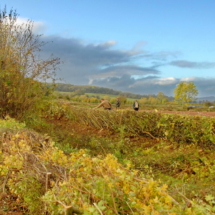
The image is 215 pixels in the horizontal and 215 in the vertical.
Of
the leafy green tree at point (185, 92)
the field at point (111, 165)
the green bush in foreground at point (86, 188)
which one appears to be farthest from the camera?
the leafy green tree at point (185, 92)

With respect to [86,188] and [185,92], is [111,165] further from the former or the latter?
[185,92]

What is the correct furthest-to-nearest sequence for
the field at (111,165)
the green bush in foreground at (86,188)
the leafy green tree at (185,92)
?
the leafy green tree at (185,92), the field at (111,165), the green bush in foreground at (86,188)

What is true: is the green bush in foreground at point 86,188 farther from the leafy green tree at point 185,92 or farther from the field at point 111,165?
the leafy green tree at point 185,92

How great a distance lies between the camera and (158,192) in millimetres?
2697

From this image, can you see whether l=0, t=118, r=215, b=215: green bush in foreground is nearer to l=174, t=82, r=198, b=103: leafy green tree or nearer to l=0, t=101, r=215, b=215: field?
l=0, t=101, r=215, b=215: field

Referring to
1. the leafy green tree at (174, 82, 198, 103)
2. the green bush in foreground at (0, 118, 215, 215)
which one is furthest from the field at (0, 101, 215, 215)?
the leafy green tree at (174, 82, 198, 103)

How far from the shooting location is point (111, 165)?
3299 millimetres

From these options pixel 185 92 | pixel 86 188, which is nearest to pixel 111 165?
pixel 86 188

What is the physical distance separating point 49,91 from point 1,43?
3004 mm

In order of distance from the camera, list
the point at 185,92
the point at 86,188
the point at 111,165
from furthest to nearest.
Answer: the point at 185,92 < the point at 111,165 < the point at 86,188

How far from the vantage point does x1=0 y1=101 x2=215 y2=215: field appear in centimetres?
268

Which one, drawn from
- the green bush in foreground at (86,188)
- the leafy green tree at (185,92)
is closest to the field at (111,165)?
the green bush in foreground at (86,188)

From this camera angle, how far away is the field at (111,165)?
2682mm

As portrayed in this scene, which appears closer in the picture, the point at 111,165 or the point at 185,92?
the point at 111,165
